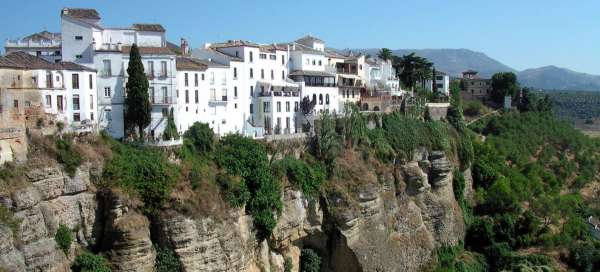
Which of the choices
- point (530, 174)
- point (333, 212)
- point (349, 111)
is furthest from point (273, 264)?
point (530, 174)

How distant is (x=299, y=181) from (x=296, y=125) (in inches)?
368

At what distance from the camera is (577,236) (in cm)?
5688

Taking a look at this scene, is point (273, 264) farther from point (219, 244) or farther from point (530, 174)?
point (530, 174)

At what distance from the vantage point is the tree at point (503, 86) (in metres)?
81.8

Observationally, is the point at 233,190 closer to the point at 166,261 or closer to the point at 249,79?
Answer: the point at 166,261

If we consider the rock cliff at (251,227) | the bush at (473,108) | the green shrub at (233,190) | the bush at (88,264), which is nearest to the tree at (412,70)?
the bush at (473,108)

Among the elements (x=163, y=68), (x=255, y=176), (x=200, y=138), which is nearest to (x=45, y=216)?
(x=200, y=138)

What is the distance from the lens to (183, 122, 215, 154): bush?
39281mm

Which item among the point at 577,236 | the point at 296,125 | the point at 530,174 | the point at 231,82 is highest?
the point at 231,82

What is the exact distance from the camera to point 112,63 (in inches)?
1537

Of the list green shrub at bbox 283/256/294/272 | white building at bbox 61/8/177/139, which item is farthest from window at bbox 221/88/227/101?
green shrub at bbox 283/256/294/272

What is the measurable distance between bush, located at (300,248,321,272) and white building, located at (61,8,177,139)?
1203 centimetres

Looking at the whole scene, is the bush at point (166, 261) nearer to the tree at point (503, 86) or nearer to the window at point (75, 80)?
the window at point (75, 80)

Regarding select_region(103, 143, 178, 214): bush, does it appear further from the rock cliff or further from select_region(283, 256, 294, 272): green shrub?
select_region(283, 256, 294, 272): green shrub
